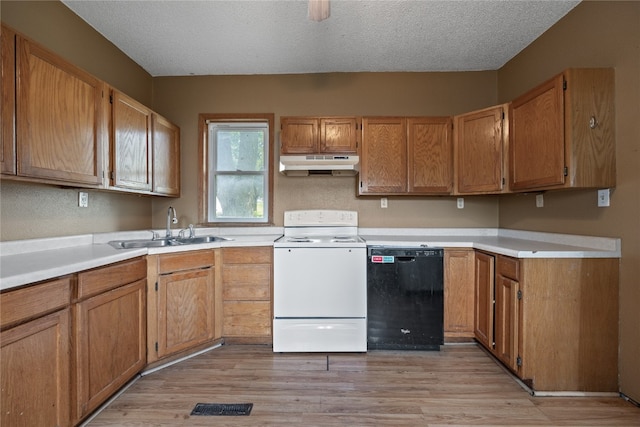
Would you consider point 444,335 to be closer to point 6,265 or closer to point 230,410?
point 230,410

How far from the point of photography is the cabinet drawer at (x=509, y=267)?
193 centimetres

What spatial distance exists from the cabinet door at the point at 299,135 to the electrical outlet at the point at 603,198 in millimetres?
2173

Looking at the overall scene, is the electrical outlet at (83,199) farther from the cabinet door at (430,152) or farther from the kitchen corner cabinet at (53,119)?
the cabinet door at (430,152)

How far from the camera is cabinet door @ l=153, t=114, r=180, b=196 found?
8.69ft

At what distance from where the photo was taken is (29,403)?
1.25m

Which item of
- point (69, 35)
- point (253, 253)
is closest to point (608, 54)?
point (253, 253)

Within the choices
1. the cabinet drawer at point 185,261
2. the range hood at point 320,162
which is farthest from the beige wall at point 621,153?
the cabinet drawer at point 185,261

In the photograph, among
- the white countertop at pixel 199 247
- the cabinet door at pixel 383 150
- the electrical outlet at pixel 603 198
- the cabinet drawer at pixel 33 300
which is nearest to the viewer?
the cabinet drawer at pixel 33 300

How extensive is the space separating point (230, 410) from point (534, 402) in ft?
6.00

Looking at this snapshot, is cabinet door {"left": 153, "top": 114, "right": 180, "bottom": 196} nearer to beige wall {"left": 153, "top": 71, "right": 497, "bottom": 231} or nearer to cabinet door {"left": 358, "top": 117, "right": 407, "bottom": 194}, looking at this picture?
beige wall {"left": 153, "top": 71, "right": 497, "bottom": 231}

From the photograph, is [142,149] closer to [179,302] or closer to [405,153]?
[179,302]

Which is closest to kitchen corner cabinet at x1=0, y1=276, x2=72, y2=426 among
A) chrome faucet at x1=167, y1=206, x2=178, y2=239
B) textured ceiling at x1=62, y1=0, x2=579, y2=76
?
chrome faucet at x1=167, y1=206, x2=178, y2=239

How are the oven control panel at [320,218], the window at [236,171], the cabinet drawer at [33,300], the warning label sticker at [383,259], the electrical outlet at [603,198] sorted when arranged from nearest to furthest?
the cabinet drawer at [33,300] < the electrical outlet at [603,198] < the warning label sticker at [383,259] < the oven control panel at [320,218] < the window at [236,171]

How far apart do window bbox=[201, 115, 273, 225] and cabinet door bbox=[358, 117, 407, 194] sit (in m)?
1.06
